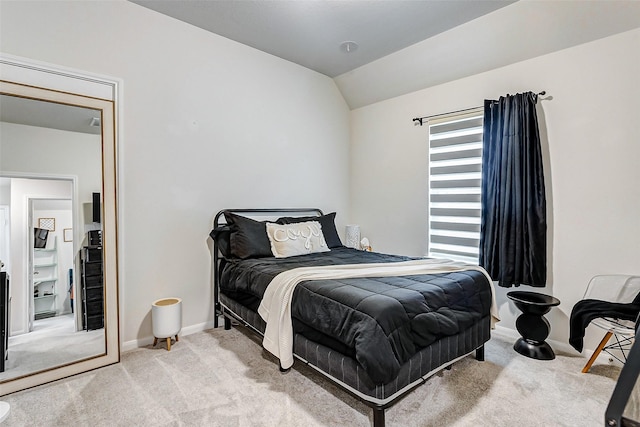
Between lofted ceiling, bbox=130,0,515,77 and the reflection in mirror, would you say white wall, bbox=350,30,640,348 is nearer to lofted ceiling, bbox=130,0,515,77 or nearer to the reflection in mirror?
lofted ceiling, bbox=130,0,515,77

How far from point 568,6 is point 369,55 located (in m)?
1.78

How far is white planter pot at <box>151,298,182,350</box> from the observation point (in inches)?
106

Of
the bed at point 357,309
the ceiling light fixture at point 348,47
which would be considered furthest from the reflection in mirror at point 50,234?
the ceiling light fixture at point 348,47

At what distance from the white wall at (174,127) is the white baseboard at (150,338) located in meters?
0.02

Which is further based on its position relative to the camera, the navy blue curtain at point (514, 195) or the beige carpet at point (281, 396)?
the navy blue curtain at point (514, 195)

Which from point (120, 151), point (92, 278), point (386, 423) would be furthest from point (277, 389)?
point (120, 151)

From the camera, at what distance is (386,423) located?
1.82 m

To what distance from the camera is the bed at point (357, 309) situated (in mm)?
1696

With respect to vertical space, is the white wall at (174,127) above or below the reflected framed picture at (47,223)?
above

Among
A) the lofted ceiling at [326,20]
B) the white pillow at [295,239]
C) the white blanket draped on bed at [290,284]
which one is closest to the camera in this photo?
the white blanket draped on bed at [290,284]

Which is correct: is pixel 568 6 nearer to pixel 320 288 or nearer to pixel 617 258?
pixel 617 258

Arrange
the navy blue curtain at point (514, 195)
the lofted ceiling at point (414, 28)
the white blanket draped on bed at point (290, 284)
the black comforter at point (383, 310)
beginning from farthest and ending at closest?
1. the navy blue curtain at point (514, 195)
2. the lofted ceiling at point (414, 28)
3. the white blanket draped on bed at point (290, 284)
4. the black comforter at point (383, 310)

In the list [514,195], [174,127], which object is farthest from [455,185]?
[174,127]

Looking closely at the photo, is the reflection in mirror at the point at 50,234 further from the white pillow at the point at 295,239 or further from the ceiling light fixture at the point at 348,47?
the ceiling light fixture at the point at 348,47
